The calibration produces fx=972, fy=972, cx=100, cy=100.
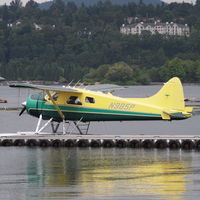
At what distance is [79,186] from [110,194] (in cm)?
147

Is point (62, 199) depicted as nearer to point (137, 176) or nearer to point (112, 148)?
point (137, 176)

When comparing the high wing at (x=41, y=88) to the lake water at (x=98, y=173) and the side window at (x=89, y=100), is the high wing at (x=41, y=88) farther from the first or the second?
the lake water at (x=98, y=173)

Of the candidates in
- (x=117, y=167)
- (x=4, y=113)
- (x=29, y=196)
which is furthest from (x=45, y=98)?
(x=4, y=113)

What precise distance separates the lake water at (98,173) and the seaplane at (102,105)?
1.47 meters

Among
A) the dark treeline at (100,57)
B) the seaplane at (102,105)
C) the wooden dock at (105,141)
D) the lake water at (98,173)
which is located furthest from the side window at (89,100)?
the dark treeline at (100,57)

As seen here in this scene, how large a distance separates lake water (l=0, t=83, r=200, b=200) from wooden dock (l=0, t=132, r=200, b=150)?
415 mm

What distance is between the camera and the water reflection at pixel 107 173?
71.7 ft

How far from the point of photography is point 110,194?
21.5 meters

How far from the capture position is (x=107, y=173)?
2516 centimetres

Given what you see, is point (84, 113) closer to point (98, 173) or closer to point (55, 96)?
point (55, 96)

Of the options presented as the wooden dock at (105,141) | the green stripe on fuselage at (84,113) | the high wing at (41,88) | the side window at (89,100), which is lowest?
the wooden dock at (105,141)

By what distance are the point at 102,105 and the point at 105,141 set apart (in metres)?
1.28

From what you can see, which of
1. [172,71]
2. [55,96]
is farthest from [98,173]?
[172,71]

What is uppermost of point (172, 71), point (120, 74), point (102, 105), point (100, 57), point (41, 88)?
point (41, 88)
